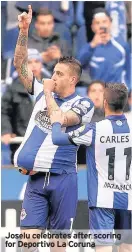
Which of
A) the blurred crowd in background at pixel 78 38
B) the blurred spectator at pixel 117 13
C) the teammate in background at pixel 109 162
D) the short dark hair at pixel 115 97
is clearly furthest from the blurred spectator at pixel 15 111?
the short dark hair at pixel 115 97

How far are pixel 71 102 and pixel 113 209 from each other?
1.03m

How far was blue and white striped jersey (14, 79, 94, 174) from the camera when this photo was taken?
6.41 meters

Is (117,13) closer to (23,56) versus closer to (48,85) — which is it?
(23,56)

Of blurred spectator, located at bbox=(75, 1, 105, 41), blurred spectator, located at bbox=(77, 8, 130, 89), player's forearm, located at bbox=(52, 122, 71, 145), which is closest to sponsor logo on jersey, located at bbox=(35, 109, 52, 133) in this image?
player's forearm, located at bbox=(52, 122, 71, 145)

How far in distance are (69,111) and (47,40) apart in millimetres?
3982

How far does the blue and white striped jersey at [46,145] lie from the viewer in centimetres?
641

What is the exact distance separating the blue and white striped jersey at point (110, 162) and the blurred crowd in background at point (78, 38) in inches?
141

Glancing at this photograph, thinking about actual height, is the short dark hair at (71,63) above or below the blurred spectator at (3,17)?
below

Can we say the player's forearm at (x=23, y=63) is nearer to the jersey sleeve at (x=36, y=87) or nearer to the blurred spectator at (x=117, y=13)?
the jersey sleeve at (x=36, y=87)

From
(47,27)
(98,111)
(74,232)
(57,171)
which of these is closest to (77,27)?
(47,27)

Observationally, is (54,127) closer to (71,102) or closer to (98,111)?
(71,102)

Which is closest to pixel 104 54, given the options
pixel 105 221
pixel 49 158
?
pixel 49 158

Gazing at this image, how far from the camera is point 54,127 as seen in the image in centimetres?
596

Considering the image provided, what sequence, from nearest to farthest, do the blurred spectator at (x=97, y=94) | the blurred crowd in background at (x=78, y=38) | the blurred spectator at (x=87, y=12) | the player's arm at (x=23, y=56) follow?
the player's arm at (x=23, y=56) → the blurred spectator at (x=97, y=94) → the blurred crowd in background at (x=78, y=38) → the blurred spectator at (x=87, y=12)
